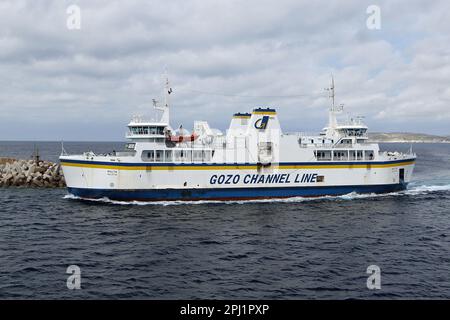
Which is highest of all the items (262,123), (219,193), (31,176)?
(262,123)

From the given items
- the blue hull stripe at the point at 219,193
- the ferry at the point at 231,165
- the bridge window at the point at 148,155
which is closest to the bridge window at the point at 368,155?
the ferry at the point at 231,165

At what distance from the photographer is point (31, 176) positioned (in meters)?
42.4

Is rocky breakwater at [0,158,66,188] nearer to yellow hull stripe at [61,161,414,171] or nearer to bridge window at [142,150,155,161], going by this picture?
yellow hull stripe at [61,161,414,171]

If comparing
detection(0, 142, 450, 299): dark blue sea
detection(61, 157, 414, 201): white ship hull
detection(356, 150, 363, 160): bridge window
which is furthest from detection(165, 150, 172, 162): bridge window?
detection(356, 150, 363, 160): bridge window

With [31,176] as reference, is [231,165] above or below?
above

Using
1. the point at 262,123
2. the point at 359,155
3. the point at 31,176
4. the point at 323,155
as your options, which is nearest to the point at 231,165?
the point at 262,123

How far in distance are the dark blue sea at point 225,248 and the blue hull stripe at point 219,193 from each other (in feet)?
2.66

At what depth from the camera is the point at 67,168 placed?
3222 centimetres

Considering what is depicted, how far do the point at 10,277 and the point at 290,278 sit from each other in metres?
13.6

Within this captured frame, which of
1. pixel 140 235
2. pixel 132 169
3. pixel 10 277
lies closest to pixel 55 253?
pixel 10 277

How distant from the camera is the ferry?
31766 mm

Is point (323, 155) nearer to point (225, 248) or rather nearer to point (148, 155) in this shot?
point (148, 155)

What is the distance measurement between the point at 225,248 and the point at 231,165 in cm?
1314
